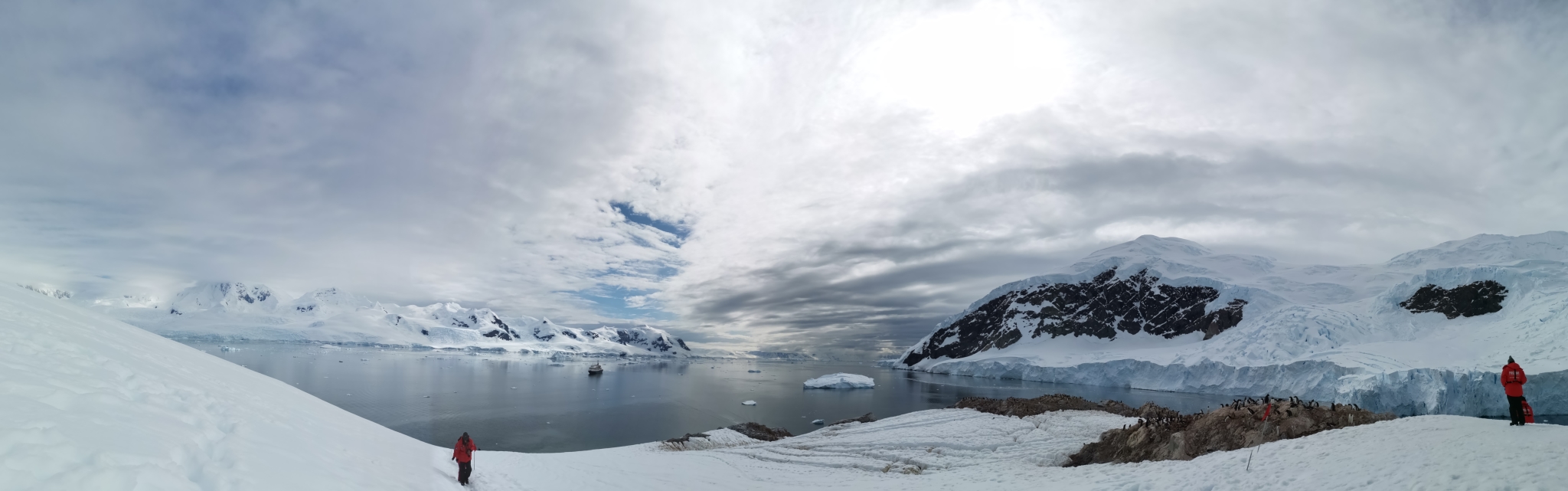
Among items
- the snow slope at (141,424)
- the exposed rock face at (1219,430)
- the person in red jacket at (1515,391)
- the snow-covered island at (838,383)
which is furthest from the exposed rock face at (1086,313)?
the snow slope at (141,424)

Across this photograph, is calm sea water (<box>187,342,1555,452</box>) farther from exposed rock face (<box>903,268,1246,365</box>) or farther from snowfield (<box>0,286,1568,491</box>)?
exposed rock face (<box>903,268,1246,365</box>)

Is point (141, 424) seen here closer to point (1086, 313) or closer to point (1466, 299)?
point (1466, 299)

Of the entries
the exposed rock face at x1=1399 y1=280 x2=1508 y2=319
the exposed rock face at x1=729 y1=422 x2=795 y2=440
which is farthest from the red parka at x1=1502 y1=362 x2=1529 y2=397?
the exposed rock face at x1=1399 y1=280 x2=1508 y2=319

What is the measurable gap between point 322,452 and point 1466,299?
108521 millimetres

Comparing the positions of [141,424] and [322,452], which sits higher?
[141,424]

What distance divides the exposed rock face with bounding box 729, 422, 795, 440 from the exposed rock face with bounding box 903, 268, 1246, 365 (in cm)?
11544

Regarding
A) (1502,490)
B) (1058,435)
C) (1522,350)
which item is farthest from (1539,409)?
(1502,490)

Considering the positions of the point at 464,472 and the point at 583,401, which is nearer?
the point at 464,472

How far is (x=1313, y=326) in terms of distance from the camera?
75.6 m

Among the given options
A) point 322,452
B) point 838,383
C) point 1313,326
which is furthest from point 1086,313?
point 322,452

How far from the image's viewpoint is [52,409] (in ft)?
20.6

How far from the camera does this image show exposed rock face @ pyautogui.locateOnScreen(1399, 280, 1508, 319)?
217 feet

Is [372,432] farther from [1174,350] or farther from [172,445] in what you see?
[1174,350]

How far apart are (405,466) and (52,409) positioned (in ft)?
29.1
